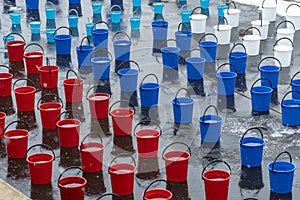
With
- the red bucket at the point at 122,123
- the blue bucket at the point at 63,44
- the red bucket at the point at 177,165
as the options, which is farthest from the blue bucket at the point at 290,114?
the blue bucket at the point at 63,44

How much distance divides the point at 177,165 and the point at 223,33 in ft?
18.4

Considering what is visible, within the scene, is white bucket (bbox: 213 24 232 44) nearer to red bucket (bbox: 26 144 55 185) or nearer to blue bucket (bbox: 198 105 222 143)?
blue bucket (bbox: 198 105 222 143)

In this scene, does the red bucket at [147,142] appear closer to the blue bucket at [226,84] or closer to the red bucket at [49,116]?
the red bucket at [49,116]

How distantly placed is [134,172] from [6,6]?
30.7 feet

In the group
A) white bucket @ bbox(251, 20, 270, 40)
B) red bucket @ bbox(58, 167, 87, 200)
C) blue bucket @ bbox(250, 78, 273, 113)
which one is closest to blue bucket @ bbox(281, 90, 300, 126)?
blue bucket @ bbox(250, 78, 273, 113)

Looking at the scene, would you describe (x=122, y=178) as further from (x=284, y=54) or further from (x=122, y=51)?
(x=284, y=54)

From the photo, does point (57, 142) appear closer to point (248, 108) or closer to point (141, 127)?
point (141, 127)

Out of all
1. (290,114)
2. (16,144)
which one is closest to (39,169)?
(16,144)

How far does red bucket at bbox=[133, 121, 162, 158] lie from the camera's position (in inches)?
349

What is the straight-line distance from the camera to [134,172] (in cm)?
831

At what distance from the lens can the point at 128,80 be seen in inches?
437

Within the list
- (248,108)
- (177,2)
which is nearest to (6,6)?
(177,2)

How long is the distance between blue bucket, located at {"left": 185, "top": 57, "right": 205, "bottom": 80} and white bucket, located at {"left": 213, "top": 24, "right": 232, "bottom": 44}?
75.3 inches

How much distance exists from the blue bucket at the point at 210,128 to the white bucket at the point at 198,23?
4.90m
